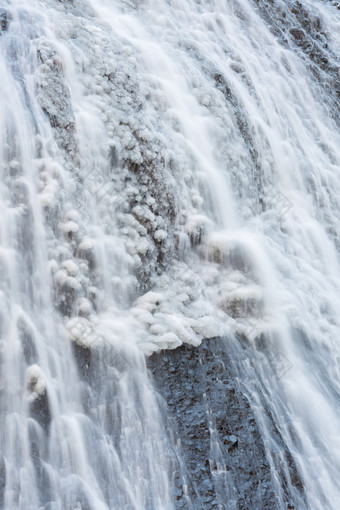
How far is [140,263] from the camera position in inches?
180

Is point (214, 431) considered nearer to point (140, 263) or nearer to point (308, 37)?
point (140, 263)

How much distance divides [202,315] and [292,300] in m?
0.99

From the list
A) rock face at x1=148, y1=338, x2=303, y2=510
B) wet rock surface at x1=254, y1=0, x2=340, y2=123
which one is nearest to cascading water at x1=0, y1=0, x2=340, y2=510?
rock face at x1=148, y1=338, x2=303, y2=510

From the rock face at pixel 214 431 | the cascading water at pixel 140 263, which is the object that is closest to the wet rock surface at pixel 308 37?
the cascading water at pixel 140 263

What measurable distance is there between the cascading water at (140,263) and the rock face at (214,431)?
0.03m

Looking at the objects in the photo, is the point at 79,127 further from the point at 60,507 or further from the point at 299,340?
the point at 60,507

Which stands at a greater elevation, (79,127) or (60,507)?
(79,127)

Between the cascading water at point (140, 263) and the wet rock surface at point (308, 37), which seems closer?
the cascading water at point (140, 263)

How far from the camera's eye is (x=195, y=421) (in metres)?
3.76

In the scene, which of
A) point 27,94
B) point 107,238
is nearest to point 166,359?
point 107,238

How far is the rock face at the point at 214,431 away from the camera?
→ 11.2ft

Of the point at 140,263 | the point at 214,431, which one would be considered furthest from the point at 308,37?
the point at 214,431

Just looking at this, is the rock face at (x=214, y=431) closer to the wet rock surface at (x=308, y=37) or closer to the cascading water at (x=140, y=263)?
the cascading water at (x=140, y=263)

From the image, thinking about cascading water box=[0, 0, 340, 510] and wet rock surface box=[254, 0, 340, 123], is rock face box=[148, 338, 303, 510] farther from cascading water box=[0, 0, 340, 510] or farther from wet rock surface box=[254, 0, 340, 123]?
wet rock surface box=[254, 0, 340, 123]
